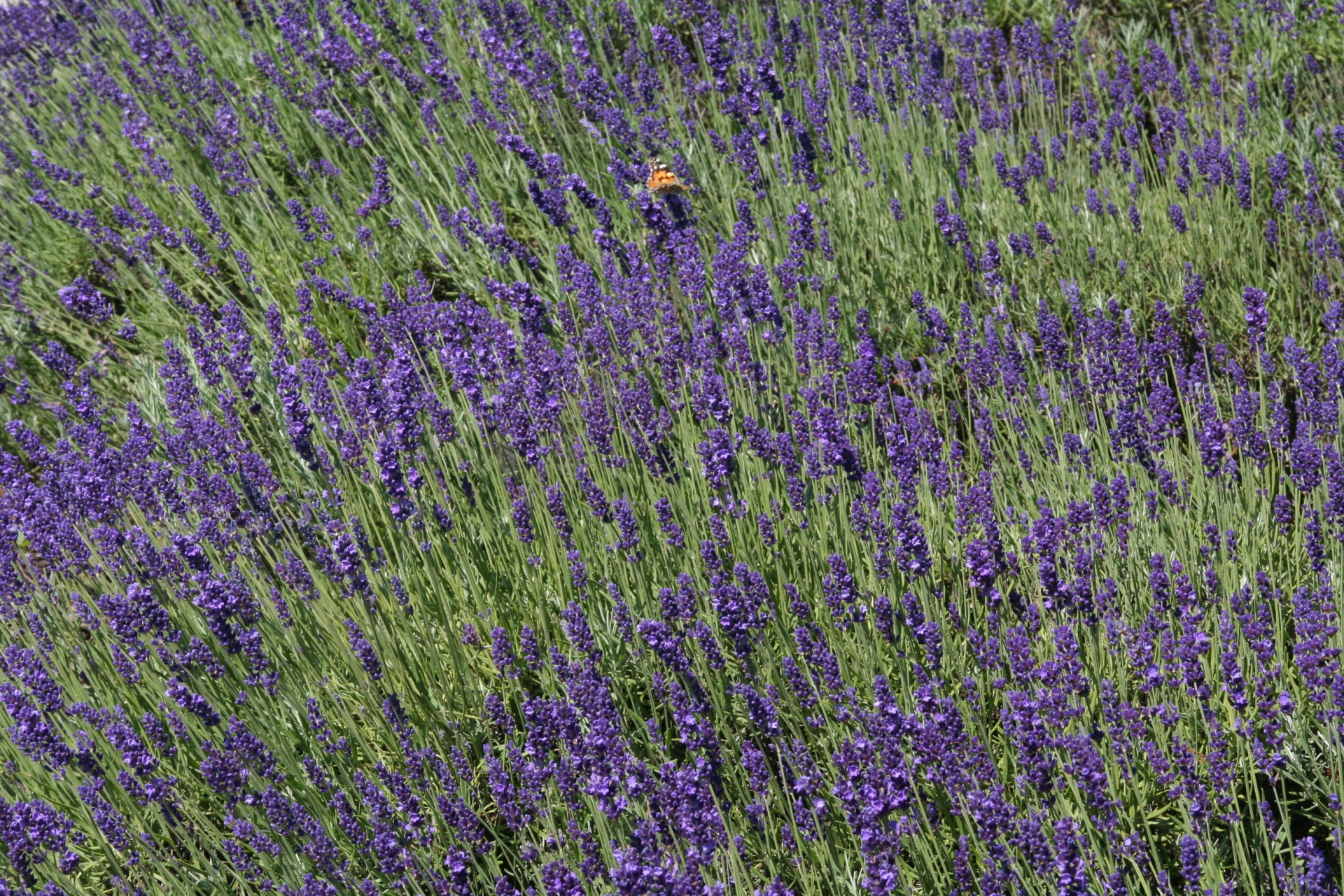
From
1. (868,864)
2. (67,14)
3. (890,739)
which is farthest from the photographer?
(67,14)

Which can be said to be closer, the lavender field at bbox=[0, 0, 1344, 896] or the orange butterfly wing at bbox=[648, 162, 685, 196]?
the lavender field at bbox=[0, 0, 1344, 896]

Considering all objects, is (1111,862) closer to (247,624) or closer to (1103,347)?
(1103,347)

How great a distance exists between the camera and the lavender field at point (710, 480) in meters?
2.14

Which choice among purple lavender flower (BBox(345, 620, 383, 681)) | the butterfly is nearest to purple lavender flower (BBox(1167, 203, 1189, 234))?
the butterfly

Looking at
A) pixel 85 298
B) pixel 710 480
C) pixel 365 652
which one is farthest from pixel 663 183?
pixel 85 298

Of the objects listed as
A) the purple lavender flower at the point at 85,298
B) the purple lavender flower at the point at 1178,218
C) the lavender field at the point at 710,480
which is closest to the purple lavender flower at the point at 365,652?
the lavender field at the point at 710,480

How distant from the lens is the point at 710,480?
2.63 metres

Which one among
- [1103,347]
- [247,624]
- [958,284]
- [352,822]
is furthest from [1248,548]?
[247,624]

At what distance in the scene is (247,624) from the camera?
2621 millimetres

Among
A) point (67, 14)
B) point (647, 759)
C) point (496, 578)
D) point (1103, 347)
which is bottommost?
point (647, 759)

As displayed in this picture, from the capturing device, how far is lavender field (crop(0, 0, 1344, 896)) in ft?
7.04

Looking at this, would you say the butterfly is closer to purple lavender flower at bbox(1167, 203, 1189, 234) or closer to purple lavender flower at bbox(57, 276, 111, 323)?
purple lavender flower at bbox(1167, 203, 1189, 234)

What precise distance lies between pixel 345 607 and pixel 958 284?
238 centimetres

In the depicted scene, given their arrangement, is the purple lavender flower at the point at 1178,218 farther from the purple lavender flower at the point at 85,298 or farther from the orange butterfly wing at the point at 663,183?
the purple lavender flower at the point at 85,298
